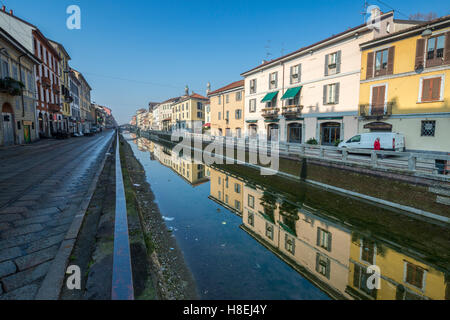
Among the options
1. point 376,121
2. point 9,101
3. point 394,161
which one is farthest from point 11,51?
point 376,121

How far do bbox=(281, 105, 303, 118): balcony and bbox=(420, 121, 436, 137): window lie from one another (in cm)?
976

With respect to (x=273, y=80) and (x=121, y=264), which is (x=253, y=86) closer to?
(x=273, y=80)

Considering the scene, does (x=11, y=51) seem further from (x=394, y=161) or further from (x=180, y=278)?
(x=394, y=161)

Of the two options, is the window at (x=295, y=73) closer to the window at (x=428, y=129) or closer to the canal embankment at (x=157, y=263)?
the window at (x=428, y=129)

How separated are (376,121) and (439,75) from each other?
4.26 meters

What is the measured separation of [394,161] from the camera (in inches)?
330

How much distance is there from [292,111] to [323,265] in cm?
1930

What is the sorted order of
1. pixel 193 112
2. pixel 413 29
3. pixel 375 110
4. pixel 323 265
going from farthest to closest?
pixel 193 112 < pixel 375 110 < pixel 413 29 < pixel 323 265

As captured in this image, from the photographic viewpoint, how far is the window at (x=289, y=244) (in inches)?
216

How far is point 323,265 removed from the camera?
4.88m

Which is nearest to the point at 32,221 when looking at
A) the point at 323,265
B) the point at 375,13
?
the point at 323,265

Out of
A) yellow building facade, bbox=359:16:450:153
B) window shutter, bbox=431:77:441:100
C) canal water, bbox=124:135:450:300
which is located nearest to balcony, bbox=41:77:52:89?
canal water, bbox=124:135:450:300

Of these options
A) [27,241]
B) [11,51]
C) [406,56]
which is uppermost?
[11,51]

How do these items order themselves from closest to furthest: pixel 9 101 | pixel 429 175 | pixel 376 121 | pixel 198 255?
pixel 198 255, pixel 429 175, pixel 376 121, pixel 9 101
